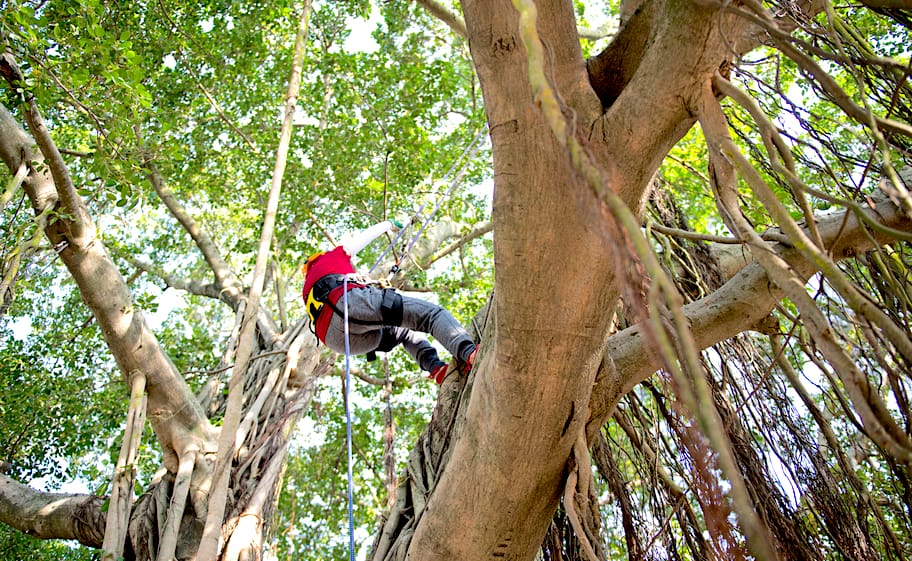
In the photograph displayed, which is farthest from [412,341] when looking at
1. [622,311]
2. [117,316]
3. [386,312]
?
[117,316]

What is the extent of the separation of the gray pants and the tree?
14cm

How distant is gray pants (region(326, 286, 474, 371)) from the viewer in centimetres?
242

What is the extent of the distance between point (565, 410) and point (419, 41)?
5.38 m

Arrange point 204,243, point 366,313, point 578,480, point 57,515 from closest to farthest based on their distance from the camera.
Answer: point 578,480 → point 366,313 → point 57,515 → point 204,243

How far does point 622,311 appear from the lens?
2.22m

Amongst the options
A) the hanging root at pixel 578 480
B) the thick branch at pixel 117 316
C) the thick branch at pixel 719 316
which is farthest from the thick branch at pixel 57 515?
the thick branch at pixel 719 316

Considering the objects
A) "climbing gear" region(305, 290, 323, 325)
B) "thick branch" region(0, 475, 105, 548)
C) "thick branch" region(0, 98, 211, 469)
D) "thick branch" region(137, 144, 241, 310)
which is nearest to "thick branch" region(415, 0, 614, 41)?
"climbing gear" region(305, 290, 323, 325)

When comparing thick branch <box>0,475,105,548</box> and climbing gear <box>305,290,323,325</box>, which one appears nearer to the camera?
climbing gear <box>305,290,323,325</box>

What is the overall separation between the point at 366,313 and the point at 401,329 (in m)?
0.37

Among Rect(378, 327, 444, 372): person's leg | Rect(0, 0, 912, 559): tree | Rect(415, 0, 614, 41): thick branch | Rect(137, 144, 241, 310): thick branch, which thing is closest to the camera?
Rect(0, 0, 912, 559): tree

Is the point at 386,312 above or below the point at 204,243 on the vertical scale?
below

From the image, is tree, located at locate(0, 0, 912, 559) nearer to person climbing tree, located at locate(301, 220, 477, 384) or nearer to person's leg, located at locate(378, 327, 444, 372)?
person climbing tree, located at locate(301, 220, 477, 384)

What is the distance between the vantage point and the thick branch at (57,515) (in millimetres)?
3271

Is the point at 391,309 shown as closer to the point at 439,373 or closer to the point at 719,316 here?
the point at 439,373
